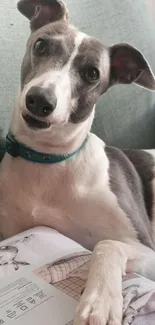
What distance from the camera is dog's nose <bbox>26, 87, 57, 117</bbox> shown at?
1105 mm

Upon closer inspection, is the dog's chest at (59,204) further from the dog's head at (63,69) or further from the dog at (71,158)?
the dog's head at (63,69)

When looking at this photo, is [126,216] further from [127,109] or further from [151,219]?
[127,109]

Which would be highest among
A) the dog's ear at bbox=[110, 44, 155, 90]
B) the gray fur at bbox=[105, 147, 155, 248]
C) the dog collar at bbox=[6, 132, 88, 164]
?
the dog's ear at bbox=[110, 44, 155, 90]

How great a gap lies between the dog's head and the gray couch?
5.8 inches

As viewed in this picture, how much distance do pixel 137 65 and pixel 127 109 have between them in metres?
0.46

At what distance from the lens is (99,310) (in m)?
0.93

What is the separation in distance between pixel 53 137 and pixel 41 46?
0.24 metres

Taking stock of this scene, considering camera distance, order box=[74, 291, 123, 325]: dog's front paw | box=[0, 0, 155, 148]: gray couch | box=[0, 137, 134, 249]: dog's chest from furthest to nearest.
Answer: box=[0, 0, 155, 148]: gray couch → box=[0, 137, 134, 249]: dog's chest → box=[74, 291, 123, 325]: dog's front paw

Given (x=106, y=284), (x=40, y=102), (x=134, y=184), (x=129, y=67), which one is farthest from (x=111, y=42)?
(x=106, y=284)

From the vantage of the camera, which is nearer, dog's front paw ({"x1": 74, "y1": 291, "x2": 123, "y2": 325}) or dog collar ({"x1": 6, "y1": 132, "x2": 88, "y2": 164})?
dog's front paw ({"x1": 74, "y1": 291, "x2": 123, "y2": 325})

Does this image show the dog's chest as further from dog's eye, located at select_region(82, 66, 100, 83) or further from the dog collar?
dog's eye, located at select_region(82, 66, 100, 83)

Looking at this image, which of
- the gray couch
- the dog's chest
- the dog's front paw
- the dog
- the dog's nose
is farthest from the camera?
the gray couch

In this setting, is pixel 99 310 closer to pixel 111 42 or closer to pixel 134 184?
pixel 134 184

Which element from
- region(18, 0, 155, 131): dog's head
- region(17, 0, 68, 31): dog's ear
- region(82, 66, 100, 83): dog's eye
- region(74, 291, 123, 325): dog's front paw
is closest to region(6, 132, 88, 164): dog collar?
region(18, 0, 155, 131): dog's head
